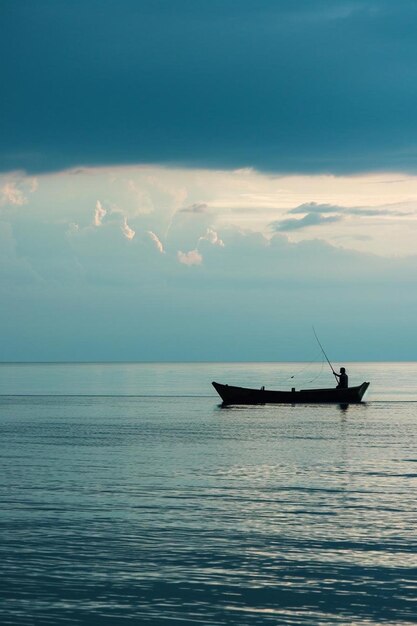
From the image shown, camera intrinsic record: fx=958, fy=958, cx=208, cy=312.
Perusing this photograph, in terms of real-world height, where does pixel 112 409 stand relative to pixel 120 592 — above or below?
above

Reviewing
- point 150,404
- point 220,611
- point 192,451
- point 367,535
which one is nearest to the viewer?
point 220,611

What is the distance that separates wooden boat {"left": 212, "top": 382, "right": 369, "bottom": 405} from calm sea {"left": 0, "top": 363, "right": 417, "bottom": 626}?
37936mm

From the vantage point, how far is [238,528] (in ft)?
90.6

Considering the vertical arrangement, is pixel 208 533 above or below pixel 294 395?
below

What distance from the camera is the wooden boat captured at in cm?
9519

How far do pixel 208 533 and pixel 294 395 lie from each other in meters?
71.4

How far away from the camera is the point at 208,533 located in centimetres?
2670

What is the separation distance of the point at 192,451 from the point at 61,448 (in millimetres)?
7559

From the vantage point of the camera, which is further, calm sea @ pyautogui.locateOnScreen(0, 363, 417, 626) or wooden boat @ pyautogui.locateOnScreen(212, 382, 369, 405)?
wooden boat @ pyautogui.locateOnScreen(212, 382, 369, 405)

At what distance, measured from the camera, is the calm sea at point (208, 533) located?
62.5ft

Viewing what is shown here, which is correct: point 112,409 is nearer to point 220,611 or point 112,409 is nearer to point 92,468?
point 92,468

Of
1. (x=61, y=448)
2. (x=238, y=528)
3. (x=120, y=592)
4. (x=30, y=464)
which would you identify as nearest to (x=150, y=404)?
(x=61, y=448)

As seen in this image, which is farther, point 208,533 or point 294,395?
point 294,395

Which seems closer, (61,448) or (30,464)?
(30,464)
